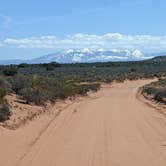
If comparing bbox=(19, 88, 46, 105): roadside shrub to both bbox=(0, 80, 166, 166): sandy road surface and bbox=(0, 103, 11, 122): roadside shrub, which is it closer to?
bbox=(0, 80, 166, 166): sandy road surface

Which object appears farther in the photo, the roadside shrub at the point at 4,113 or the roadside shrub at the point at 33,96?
the roadside shrub at the point at 33,96

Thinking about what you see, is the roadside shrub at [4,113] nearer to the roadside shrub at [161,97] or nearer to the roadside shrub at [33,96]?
the roadside shrub at [33,96]

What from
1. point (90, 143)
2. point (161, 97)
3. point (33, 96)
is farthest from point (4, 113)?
point (161, 97)

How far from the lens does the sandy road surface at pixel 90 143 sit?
512 inches

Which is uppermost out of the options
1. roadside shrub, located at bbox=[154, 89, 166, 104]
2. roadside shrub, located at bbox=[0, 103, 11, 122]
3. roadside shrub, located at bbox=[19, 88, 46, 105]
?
roadside shrub, located at bbox=[0, 103, 11, 122]

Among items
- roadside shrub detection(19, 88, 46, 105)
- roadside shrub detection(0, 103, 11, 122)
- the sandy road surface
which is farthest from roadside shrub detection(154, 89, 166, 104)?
roadside shrub detection(0, 103, 11, 122)

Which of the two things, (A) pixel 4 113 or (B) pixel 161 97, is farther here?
(B) pixel 161 97

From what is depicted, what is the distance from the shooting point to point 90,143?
51.8 feet

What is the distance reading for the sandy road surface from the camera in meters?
13.0

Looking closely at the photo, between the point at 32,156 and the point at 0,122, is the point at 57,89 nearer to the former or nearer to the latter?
the point at 0,122

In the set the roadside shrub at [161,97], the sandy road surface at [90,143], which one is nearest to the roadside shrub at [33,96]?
the sandy road surface at [90,143]

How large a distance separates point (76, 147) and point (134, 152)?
1.85m

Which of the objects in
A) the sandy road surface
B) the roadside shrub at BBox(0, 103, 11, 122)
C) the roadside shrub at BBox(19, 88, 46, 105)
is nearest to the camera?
the sandy road surface

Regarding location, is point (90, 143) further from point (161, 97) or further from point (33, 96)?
point (161, 97)
